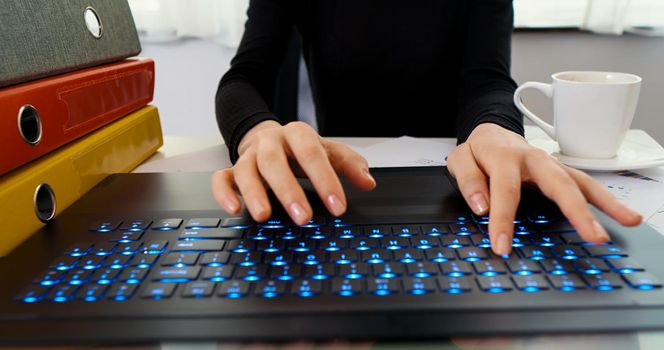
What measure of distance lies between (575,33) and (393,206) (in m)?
1.40

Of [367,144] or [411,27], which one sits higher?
[411,27]

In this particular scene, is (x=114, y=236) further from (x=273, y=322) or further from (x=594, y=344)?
(x=594, y=344)

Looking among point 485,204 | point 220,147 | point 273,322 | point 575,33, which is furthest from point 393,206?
point 575,33

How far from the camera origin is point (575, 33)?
1558 millimetres

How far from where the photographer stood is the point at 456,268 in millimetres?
326

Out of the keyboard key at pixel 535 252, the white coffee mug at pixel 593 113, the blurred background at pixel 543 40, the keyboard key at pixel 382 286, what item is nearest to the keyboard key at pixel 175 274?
the keyboard key at pixel 382 286

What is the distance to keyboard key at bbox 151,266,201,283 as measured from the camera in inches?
12.6

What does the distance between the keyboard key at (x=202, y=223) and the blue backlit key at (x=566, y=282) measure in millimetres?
255

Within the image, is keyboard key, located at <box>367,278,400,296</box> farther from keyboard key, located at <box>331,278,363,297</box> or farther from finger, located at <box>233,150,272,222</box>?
finger, located at <box>233,150,272,222</box>

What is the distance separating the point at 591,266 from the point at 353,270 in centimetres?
16

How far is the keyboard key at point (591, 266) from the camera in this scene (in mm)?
322

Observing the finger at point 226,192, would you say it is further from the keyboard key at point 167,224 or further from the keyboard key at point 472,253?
the keyboard key at point 472,253

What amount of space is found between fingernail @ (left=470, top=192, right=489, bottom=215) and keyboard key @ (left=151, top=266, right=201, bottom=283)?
23 cm

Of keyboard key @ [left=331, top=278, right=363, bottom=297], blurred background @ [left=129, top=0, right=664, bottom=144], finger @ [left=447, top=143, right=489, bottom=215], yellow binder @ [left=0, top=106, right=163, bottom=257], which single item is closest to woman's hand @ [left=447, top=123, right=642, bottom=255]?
finger @ [left=447, top=143, right=489, bottom=215]
